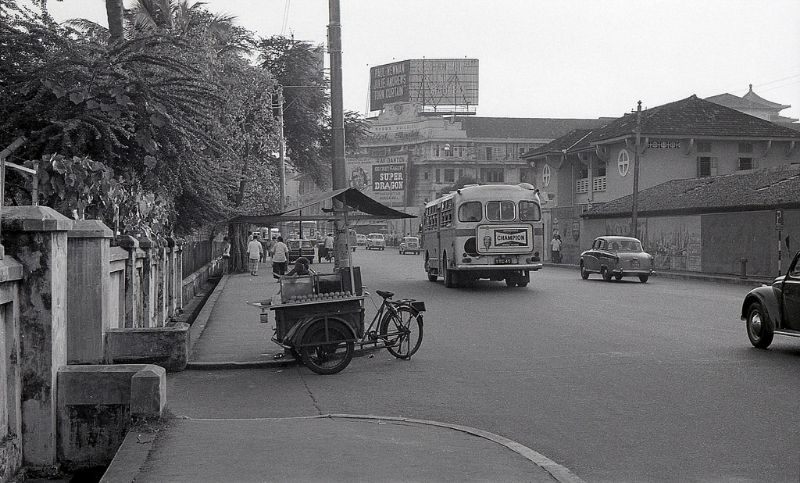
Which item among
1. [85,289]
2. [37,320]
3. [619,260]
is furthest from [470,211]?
[37,320]

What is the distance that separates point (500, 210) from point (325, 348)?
1657cm

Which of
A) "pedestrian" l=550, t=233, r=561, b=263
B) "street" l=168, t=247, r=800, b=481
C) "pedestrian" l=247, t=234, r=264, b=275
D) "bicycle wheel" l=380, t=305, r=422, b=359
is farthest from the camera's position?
"pedestrian" l=550, t=233, r=561, b=263

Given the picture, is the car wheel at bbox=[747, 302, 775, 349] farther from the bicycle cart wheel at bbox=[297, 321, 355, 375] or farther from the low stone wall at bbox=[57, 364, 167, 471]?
the low stone wall at bbox=[57, 364, 167, 471]

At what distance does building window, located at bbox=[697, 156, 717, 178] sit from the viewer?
50.7 meters

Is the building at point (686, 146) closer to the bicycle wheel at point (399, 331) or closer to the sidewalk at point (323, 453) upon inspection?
the bicycle wheel at point (399, 331)

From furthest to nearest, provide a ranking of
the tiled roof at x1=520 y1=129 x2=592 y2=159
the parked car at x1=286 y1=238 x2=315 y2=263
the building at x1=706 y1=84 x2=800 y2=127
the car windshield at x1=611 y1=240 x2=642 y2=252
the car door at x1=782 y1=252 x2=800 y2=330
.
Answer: the building at x1=706 y1=84 x2=800 y2=127 → the tiled roof at x1=520 y1=129 x2=592 y2=159 → the parked car at x1=286 y1=238 x2=315 y2=263 → the car windshield at x1=611 y1=240 x2=642 y2=252 → the car door at x1=782 y1=252 x2=800 y2=330

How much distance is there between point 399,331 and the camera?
12391 mm

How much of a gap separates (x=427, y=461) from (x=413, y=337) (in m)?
7.74

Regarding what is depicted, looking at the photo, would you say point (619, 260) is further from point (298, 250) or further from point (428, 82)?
point (428, 82)

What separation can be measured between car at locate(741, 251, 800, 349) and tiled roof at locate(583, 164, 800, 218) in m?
21.4

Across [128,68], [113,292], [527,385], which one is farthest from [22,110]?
[527,385]

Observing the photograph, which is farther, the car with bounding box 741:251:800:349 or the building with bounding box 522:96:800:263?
the building with bounding box 522:96:800:263

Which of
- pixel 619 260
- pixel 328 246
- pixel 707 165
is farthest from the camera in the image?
pixel 328 246

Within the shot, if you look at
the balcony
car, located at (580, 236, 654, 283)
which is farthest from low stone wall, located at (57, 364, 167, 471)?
the balcony
